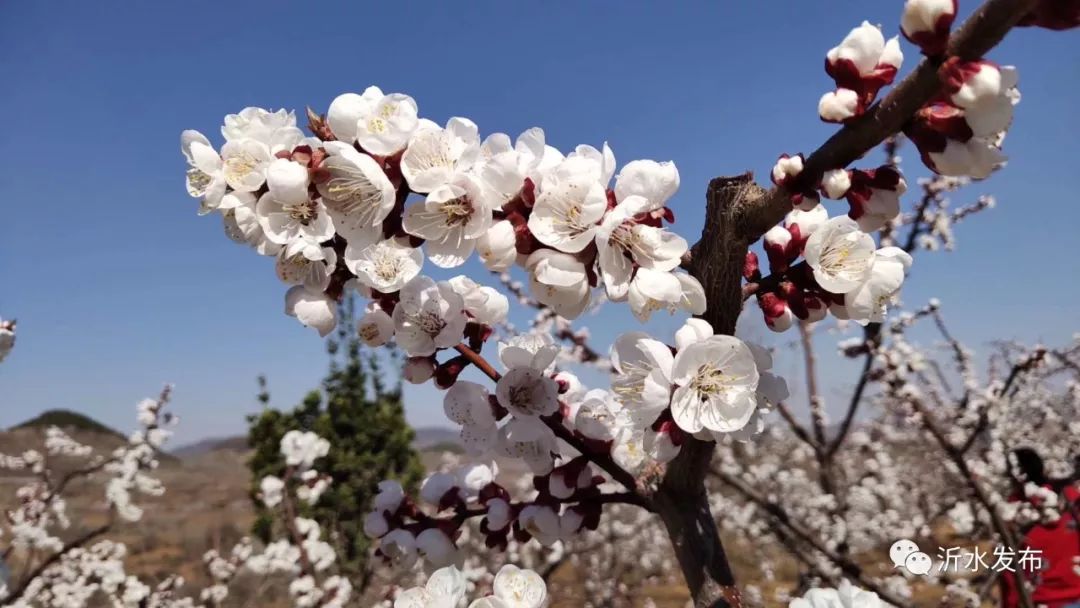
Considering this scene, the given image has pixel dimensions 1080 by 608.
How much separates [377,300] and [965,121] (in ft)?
2.91

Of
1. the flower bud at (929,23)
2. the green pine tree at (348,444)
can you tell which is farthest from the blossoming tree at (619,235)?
the green pine tree at (348,444)

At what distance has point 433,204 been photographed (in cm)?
87

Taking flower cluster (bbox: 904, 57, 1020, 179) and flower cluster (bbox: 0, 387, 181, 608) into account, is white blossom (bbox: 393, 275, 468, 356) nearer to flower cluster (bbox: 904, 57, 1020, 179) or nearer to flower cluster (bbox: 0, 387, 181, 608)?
flower cluster (bbox: 904, 57, 1020, 179)

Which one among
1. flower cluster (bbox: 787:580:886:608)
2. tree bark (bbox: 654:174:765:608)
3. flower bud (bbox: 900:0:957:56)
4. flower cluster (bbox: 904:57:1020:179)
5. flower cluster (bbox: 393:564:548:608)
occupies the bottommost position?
flower cluster (bbox: 393:564:548:608)

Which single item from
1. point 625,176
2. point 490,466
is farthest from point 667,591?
point 625,176

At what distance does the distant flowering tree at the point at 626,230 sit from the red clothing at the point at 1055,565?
7.83ft

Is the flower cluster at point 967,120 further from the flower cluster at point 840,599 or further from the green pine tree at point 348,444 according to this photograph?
the green pine tree at point 348,444

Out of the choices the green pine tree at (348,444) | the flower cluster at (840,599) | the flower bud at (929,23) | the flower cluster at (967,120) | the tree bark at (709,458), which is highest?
the green pine tree at (348,444)

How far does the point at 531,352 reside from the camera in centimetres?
110

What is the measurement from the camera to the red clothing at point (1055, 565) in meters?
2.63

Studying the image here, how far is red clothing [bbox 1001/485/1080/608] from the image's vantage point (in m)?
2.63

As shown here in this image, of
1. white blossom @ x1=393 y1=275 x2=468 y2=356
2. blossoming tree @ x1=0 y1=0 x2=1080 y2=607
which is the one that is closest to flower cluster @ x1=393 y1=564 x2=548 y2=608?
blossoming tree @ x1=0 y1=0 x2=1080 y2=607

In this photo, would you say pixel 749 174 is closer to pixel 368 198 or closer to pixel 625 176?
pixel 625 176

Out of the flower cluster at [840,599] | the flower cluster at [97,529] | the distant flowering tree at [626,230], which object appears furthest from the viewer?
the flower cluster at [97,529]
